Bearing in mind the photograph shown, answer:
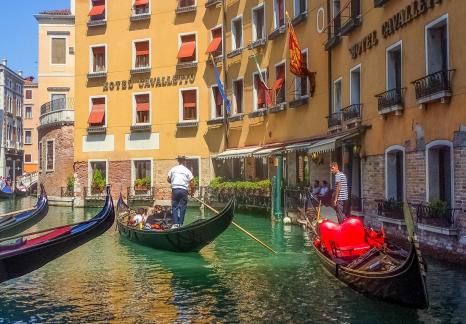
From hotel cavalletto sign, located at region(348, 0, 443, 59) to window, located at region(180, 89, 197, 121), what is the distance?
9.11 meters

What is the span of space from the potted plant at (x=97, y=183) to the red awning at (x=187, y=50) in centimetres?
469

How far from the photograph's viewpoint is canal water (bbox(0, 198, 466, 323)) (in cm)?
541

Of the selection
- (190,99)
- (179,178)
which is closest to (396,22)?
(179,178)

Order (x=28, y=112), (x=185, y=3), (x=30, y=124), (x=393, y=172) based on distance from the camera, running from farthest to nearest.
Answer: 1. (x=28, y=112)
2. (x=30, y=124)
3. (x=185, y=3)
4. (x=393, y=172)

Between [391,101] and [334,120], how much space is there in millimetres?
3117

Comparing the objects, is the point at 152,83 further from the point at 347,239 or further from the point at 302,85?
the point at 347,239

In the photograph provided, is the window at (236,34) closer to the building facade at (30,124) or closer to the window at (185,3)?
the window at (185,3)

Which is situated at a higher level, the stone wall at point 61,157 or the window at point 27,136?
the window at point 27,136

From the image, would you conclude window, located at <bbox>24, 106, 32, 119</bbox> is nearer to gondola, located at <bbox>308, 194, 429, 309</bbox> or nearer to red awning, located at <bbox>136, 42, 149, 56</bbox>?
red awning, located at <bbox>136, 42, 149, 56</bbox>

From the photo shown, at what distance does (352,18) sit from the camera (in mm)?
11359

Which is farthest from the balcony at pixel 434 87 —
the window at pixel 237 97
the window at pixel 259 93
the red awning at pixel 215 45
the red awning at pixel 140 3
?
the red awning at pixel 140 3

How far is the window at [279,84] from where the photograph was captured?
1595 centimetres

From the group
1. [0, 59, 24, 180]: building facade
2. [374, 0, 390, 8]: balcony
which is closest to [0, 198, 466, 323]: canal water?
[374, 0, 390, 8]: balcony

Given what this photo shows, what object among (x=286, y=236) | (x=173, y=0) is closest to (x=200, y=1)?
(x=173, y=0)
